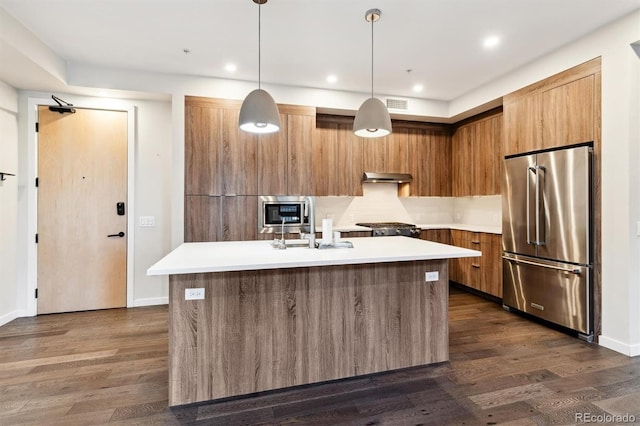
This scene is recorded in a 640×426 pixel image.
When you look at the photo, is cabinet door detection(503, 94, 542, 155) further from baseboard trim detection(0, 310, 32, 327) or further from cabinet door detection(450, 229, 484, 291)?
baseboard trim detection(0, 310, 32, 327)

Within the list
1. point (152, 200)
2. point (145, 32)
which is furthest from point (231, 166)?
point (145, 32)

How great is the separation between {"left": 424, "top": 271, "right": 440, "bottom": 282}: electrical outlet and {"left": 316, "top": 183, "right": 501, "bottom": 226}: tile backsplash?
102 inches

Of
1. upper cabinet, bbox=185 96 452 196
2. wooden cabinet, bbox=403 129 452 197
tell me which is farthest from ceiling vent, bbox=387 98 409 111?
wooden cabinet, bbox=403 129 452 197

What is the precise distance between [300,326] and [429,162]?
3.83 m

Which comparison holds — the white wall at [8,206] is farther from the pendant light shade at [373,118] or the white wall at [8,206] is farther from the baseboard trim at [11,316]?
the pendant light shade at [373,118]

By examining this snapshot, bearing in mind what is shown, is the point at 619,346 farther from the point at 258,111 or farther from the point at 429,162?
the point at 258,111

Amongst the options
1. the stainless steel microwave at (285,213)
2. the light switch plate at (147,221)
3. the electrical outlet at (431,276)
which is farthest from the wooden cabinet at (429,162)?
the light switch plate at (147,221)

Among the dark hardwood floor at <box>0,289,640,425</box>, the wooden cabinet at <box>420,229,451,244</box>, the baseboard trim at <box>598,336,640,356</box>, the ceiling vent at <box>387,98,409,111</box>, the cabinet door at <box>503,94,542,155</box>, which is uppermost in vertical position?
the ceiling vent at <box>387,98,409,111</box>

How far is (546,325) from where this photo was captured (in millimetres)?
3383

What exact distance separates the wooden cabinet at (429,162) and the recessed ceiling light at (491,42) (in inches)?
76.3

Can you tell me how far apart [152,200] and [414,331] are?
346cm

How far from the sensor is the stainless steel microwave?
4.01m

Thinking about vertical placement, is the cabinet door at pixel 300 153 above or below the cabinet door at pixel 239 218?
above

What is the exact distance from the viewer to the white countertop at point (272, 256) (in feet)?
6.15
